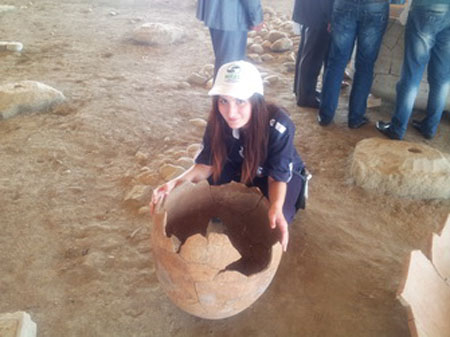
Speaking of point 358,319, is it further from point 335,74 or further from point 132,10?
point 132,10

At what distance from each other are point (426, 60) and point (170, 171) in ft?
6.81

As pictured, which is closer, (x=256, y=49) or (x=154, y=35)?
(x=256, y=49)

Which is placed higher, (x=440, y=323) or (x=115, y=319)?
(x=440, y=323)

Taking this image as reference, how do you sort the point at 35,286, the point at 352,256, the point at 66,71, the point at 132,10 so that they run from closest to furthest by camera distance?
the point at 35,286 < the point at 352,256 < the point at 66,71 < the point at 132,10

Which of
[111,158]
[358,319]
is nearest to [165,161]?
[111,158]

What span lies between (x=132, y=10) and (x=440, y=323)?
7360 millimetres

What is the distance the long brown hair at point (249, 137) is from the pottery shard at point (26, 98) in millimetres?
2352

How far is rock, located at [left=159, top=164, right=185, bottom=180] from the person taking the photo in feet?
8.55

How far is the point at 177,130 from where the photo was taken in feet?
10.9

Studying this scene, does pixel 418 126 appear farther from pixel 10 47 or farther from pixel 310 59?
pixel 10 47

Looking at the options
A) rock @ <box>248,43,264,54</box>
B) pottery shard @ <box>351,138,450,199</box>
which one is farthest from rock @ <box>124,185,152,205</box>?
rock @ <box>248,43,264,54</box>

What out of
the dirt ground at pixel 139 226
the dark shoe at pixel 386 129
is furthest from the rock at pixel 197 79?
the dark shoe at pixel 386 129

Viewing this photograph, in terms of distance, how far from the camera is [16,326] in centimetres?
154

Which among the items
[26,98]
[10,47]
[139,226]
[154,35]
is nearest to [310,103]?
[139,226]
